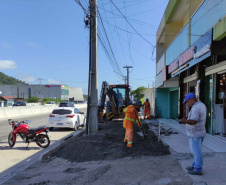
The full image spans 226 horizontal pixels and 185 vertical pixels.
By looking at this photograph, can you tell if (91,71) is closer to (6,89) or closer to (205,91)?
(205,91)

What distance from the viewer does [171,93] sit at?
59.6 feet

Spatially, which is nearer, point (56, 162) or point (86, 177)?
point (86, 177)

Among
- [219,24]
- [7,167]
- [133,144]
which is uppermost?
[219,24]

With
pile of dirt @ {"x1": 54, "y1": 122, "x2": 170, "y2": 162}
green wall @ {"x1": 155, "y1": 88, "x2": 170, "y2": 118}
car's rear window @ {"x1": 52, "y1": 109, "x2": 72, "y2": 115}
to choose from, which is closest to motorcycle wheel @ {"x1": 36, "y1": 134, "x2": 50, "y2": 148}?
pile of dirt @ {"x1": 54, "y1": 122, "x2": 170, "y2": 162}

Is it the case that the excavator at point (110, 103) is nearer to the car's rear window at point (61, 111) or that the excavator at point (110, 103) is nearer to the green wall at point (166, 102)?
the car's rear window at point (61, 111)

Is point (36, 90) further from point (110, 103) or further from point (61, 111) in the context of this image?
point (61, 111)

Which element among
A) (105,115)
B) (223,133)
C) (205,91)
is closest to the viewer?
(223,133)

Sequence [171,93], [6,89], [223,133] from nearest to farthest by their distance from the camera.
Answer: [223,133]
[171,93]
[6,89]

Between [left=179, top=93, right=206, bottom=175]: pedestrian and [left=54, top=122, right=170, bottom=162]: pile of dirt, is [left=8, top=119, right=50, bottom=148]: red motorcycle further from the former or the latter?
[left=179, top=93, right=206, bottom=175]: pedestrian

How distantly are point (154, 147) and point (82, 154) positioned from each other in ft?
7.32

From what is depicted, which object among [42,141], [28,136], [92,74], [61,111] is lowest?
[42,141]

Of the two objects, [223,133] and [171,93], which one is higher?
[171,93]

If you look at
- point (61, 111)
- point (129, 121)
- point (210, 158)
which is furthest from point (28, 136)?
point (210, 158)

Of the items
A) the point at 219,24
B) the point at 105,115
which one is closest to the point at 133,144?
the point at 219,24
